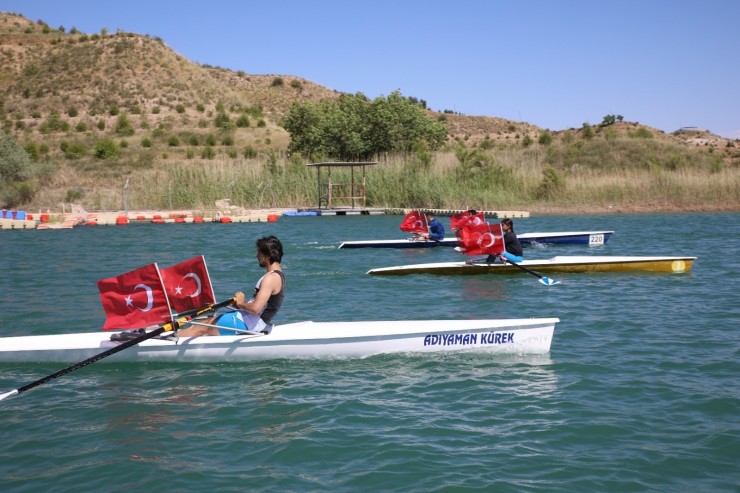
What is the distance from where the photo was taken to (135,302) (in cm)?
851

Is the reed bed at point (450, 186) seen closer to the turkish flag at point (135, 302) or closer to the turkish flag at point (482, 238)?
the turkish flag at point (482, 238)

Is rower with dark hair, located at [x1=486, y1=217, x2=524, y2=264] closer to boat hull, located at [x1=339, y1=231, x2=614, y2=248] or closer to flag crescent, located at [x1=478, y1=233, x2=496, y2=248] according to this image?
flag crescent, located at [x1=478, y1=233, x2=496, y2=248]

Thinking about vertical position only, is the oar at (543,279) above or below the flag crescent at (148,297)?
below

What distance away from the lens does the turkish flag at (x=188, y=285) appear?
8.72 m

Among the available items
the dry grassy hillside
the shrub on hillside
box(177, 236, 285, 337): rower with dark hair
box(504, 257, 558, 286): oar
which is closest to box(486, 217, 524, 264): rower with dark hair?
box(504, 257, 558, 286): oar

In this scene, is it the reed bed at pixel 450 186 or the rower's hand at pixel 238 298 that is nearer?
the rower's hand at pixel 238 298

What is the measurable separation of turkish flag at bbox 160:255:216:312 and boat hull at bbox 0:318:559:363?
1.39 feet

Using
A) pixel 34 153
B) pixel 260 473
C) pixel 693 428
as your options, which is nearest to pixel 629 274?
pixel 693 428

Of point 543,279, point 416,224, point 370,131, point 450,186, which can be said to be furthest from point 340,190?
point 543,279

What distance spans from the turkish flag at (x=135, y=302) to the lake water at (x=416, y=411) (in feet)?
2.31

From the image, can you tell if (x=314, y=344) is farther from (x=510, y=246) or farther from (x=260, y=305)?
(x=510, y=246)

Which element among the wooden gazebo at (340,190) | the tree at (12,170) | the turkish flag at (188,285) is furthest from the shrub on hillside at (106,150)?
the turkish flag at (188,285)

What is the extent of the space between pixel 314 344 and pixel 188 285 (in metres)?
1.60

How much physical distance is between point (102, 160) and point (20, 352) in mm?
45173
